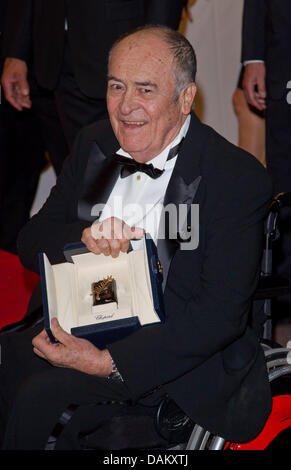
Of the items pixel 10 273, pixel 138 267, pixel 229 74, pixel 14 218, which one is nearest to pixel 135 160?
pixel 138 267

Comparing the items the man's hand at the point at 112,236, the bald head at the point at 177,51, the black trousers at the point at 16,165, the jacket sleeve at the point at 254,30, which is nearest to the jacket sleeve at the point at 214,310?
the man's hand at the point at 112,236

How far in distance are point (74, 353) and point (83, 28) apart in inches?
69.8

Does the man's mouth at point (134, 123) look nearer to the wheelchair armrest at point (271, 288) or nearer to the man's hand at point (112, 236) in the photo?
the man's hand at point (112, 236)

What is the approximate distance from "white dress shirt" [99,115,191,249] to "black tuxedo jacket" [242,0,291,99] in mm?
1055

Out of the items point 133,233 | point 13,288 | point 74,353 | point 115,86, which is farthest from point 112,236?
point 13,288

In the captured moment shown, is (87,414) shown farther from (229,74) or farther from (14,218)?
(229,74)

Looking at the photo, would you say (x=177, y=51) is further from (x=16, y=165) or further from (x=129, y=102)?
(x=16, y=165)

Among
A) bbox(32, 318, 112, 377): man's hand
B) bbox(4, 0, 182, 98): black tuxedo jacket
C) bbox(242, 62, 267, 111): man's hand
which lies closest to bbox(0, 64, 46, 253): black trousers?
bbox(4, 0, 182, 98): black tuxedo jacket

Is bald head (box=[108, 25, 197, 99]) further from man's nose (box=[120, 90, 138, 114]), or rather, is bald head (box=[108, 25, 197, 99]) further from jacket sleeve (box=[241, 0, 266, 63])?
jacket sleeve (box=[241, 0, 266, 63])

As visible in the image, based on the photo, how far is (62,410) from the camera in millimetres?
1948

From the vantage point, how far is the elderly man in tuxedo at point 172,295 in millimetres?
1942

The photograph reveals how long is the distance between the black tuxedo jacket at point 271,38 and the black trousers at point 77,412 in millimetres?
1593

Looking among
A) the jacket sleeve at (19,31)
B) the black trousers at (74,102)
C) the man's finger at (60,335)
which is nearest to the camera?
the man's finger at (60,335)

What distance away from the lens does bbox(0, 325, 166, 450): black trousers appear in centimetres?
193
